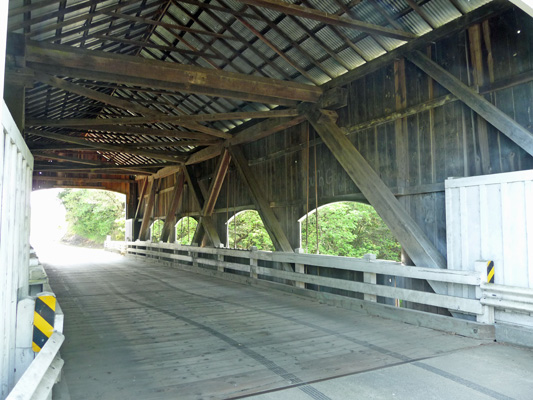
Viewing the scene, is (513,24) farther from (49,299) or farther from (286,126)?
(49,299)

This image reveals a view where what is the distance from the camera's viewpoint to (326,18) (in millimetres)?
5195

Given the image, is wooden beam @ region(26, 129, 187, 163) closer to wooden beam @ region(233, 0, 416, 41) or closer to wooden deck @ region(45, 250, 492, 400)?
wooden deck @ region(45, 250, 492, 400)

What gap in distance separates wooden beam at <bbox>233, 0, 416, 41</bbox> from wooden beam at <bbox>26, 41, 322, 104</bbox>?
1.97 m

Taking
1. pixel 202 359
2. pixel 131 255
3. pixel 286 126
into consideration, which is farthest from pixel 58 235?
pixel 202 359

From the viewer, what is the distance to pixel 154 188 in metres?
17.5

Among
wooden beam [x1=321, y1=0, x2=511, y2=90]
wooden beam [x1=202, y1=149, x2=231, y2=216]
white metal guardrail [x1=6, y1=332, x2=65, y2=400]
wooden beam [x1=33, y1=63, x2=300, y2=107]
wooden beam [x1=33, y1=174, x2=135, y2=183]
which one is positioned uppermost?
wooden beam [x1=321, y1=0, x2=511, y2=90]

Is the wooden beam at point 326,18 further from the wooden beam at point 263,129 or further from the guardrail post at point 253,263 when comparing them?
the guardrail post at point 253,263

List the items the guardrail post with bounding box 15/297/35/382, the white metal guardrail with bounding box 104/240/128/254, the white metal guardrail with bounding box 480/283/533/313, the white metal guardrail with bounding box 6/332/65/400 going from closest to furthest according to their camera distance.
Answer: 1. the white metal guardrail with bounding box 6/332/65/400
2. the guardrail post with bounding box 15/297/35/382
3. the white metal guardrail with bounding box 480/283/533/313
4. the white metal guardrail with bounding box 104/240/128/254

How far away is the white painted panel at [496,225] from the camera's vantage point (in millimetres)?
4109

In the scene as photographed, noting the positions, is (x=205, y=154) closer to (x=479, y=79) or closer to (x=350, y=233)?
(x=479, y=79)

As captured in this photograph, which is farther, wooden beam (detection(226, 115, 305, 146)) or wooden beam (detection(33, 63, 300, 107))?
wooden beam (detection(226, 115, 305, 146))

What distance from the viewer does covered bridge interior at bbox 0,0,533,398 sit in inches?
188

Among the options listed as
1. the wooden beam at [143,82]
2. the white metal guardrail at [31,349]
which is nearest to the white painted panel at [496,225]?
the wooden beam at [143,82]

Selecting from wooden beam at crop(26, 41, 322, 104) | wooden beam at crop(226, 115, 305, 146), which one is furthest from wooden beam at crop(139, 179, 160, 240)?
wooden beam at crop(26, 41, 322, 104)
